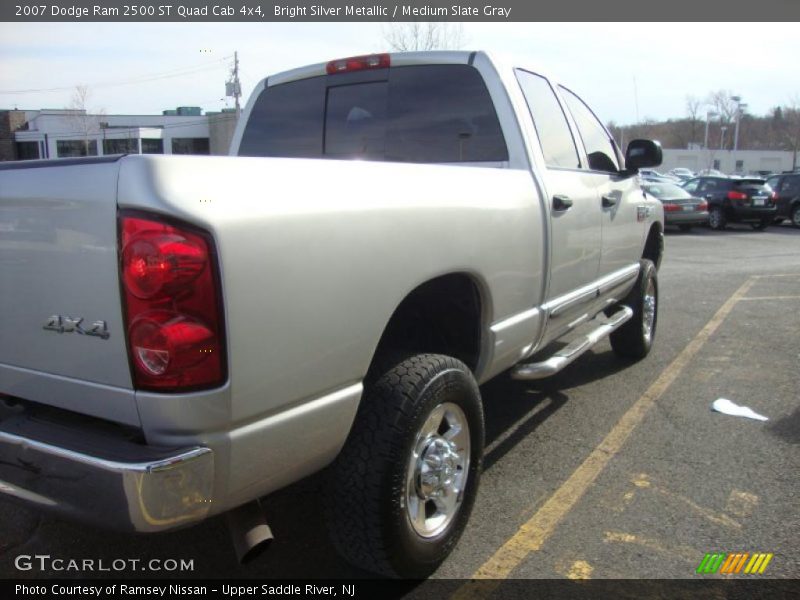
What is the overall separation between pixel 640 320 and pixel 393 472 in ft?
12.8

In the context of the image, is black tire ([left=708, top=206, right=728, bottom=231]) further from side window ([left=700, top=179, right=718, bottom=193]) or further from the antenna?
the antenna

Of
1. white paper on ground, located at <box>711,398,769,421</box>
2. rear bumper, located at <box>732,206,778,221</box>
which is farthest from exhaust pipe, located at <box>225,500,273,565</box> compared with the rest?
rear bumper, located at <box>732,206,778,221</box>

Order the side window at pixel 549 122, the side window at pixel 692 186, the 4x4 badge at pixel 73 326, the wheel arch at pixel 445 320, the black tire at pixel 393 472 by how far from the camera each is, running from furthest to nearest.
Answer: the side window at pixel 692 186 < the side window at pixel 549 122 < the wheel arch at pixel 445 320 < the black tire at pixel 393 472 < the 4x4 badge at pixel 73 326

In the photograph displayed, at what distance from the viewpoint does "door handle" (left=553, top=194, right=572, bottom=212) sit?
3.44 meters

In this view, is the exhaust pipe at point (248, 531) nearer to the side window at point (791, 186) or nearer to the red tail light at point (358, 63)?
the red tail light at point (358, 63)

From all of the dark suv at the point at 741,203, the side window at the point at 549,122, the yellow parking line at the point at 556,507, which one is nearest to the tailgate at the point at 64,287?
the yellow parking line at the point at 556,507

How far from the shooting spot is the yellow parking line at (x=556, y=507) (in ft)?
8.83

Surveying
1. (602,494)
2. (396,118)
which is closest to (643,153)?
(396,118)

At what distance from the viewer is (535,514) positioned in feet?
10.4

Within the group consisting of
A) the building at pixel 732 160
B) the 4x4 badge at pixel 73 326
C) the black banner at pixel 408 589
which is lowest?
the black banner at pixel 408 589

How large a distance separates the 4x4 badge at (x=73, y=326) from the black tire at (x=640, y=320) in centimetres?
453

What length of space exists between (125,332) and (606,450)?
300cm

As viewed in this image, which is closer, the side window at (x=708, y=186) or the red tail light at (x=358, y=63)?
the red tail light at (x=358, y=63)

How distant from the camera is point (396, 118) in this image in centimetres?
369
